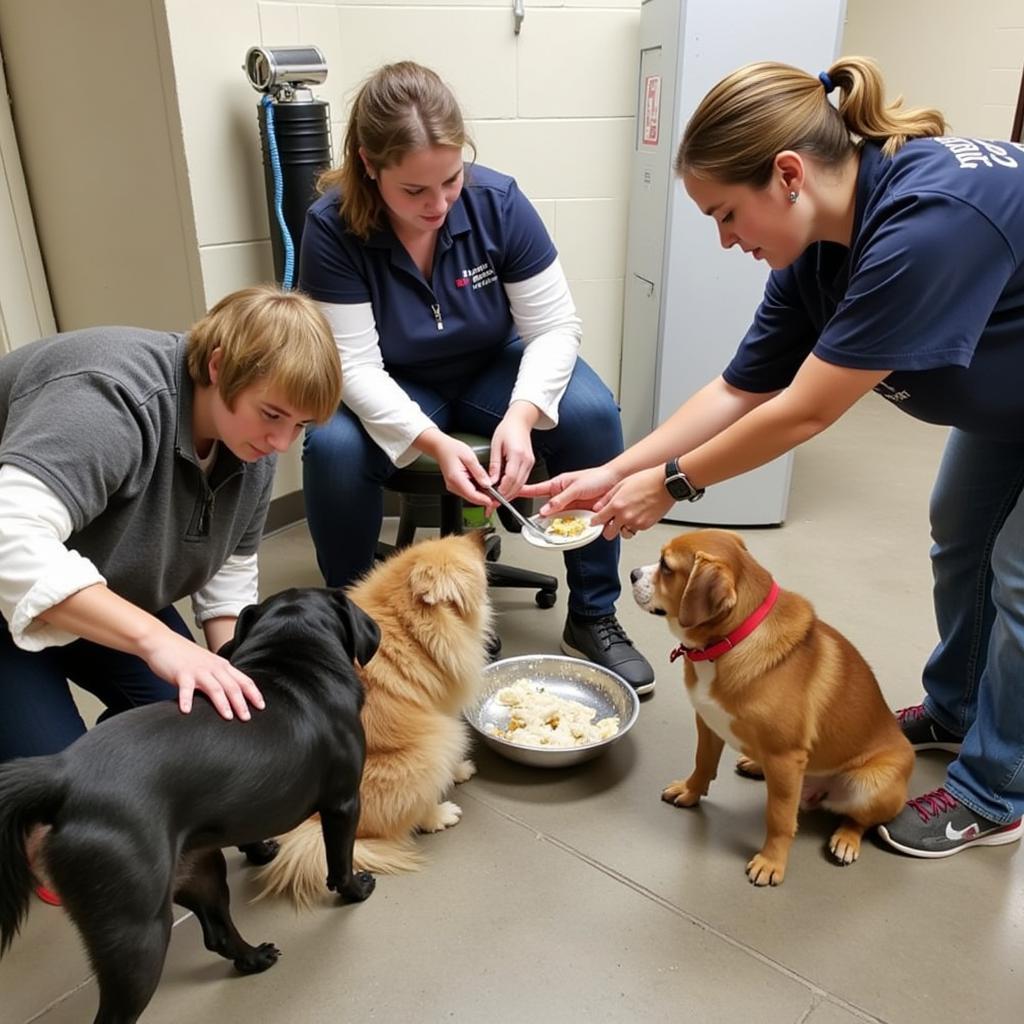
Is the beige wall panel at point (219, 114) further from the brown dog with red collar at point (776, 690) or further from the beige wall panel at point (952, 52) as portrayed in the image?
the beige wall panel at point (952, 52)

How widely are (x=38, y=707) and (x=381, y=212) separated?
124 centimetres

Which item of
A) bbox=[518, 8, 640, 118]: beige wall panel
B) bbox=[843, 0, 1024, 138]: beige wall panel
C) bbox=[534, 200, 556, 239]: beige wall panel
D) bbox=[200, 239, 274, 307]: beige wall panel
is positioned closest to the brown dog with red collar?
bbox=[200, 239, 274, 307]: beige wall panel

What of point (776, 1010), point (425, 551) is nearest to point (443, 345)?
point (425, 551)

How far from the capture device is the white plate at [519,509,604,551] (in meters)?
1.95

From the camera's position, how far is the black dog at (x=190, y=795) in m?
1.06

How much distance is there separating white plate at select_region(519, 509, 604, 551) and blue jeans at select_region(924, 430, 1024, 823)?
0.73 metres

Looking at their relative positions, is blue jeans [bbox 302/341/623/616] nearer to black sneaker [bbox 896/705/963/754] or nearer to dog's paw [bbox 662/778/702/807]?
dog's paw [bbox 662/778/702/807]

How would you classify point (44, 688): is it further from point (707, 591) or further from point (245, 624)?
point (707, 591)

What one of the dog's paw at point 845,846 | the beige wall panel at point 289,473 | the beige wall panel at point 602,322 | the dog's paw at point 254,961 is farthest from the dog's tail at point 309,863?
the beige wall panel at point 602,322

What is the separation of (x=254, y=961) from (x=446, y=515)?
3.80 ft

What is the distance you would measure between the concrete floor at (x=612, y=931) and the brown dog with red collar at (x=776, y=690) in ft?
0.37

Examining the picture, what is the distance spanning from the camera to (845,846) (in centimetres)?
170

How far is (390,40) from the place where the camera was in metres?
2.82

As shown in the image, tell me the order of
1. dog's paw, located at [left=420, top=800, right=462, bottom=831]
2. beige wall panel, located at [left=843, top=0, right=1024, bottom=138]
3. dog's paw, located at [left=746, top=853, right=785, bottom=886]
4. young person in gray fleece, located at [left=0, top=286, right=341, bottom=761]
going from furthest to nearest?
beige wall panel, located at [left=843, top=0, right=1024, bottom=138]
dog's paw, located at [left=420, top=800, right=462, bottom=831]
dog's paw, located at [left=746, top=853, right=785, bottom=886]
young person in gray fleece, located at [left=0, top=286, right=341, bottom=761]
